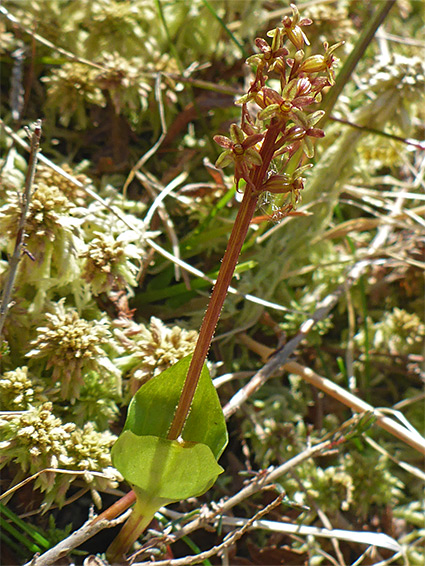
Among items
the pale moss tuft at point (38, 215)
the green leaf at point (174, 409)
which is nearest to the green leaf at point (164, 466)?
the green leaf at point (174, 409)

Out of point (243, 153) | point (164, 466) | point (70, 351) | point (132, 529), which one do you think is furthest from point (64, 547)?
point (243, 153)

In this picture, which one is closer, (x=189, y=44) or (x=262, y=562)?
(x=262, y=562)

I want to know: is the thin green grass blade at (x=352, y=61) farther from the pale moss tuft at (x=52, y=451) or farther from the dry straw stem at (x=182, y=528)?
the pale moss tuft at (x=52, y=451)

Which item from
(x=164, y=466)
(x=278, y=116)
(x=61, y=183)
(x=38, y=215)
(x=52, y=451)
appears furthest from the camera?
(x=61, y=183)

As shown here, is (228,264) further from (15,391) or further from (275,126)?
(15,391)

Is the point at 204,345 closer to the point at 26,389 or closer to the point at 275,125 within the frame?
the point at 275,125

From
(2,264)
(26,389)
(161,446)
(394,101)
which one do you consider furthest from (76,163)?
(161,446)
